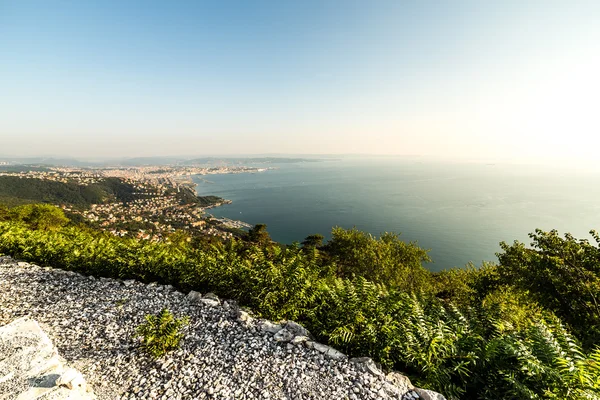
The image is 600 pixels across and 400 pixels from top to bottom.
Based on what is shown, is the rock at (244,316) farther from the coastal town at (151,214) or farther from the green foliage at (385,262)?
the coastal town at (151,214)

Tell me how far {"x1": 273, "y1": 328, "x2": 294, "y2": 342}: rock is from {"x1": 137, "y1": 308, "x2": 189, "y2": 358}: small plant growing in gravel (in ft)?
6.90

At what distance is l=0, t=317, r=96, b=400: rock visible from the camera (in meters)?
3.60

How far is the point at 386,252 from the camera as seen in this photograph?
20.0 m

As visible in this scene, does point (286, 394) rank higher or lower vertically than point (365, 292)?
lower

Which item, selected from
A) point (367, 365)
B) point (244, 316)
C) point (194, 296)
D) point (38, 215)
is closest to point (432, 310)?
point (367, 365)

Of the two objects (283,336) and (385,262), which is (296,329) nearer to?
(283,336)

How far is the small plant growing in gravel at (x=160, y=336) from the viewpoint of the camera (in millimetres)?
4719

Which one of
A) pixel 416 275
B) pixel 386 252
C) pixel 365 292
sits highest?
pixel 365 292

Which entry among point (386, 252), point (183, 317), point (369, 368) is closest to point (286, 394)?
point (369, 368)

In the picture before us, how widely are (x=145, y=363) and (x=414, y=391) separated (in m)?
5.08

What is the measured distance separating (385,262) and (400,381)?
1553cm

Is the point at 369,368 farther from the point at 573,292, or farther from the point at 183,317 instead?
the point at 573,292

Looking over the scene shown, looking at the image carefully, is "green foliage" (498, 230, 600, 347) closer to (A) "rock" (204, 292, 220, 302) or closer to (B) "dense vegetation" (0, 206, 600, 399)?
(B) "dense vegetation" (0, 206, 600, 399)

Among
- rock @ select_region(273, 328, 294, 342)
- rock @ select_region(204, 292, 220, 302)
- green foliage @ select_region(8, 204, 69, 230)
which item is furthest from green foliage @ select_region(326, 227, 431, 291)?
green foliage @ select_region(8, 204, 69, 230)
